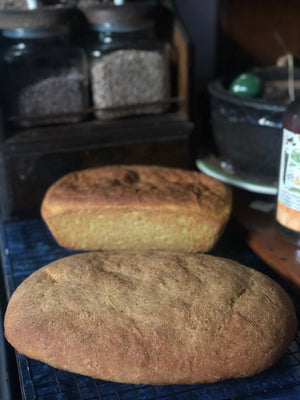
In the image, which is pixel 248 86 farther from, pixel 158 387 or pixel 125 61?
pixel 158 387

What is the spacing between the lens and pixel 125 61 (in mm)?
1074

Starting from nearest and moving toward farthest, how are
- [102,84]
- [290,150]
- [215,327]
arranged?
[215,327] < [290,150] < [102,84]

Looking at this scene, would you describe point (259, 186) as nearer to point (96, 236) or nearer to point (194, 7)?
point (96, 236)

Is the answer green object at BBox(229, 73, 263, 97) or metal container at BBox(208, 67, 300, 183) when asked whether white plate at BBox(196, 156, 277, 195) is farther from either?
green object at BBox(229, 73, 263, 97)

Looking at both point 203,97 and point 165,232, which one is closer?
point 165,232

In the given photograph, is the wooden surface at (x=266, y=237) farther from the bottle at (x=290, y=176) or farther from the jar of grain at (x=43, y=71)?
the jar of grain at (x=43, y=71)

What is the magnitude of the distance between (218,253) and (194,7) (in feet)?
2.58

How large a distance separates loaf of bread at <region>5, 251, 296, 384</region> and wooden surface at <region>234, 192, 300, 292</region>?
0.14 meters

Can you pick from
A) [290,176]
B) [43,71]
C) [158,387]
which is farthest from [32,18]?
[158,387]

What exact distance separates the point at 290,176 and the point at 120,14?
52cm

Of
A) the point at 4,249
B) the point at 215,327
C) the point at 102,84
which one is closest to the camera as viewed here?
the point at 215,327

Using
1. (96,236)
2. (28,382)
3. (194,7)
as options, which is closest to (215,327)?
(28,382)

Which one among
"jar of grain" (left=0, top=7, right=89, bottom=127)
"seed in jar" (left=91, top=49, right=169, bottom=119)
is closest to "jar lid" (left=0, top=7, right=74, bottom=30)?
"jar of grain" (left=0, top=7, right=89, bottom=127)

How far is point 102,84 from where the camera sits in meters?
1.09
